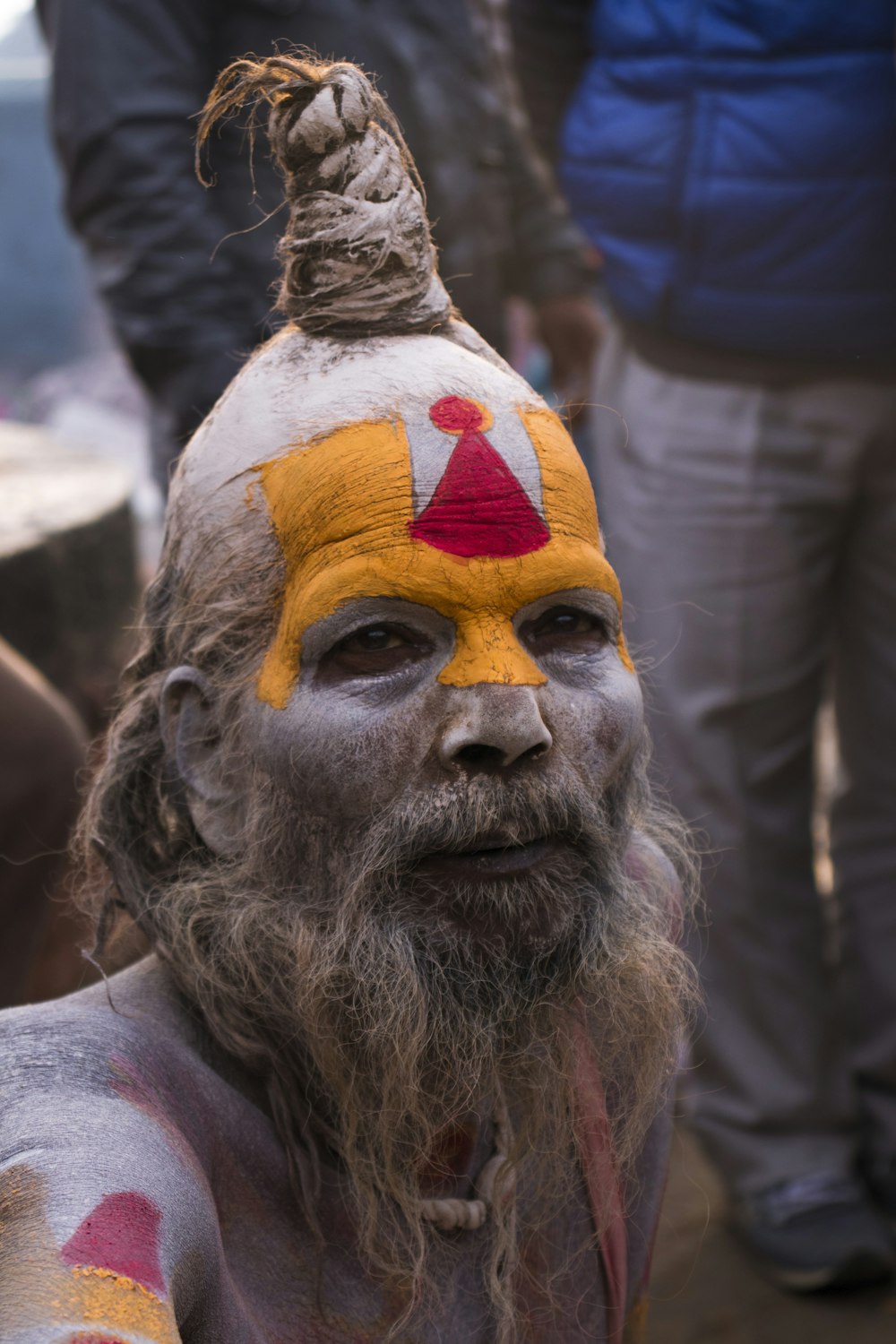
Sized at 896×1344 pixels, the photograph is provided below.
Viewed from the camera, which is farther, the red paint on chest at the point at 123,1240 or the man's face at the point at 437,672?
the man's face at the point at 437,672

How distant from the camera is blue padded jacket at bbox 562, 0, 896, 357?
108 inches

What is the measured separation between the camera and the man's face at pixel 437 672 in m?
1.54

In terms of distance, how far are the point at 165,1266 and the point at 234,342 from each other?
1.90 m

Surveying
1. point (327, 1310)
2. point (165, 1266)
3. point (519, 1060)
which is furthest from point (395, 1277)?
point (165, 1266)

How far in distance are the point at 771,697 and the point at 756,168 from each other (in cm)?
104

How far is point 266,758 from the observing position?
1.60m

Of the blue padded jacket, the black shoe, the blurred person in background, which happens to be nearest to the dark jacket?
the blue padded jacket

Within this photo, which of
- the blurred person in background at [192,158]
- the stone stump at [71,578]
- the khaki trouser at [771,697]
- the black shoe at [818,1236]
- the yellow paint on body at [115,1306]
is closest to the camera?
the yellow paint on body at [115,1306]

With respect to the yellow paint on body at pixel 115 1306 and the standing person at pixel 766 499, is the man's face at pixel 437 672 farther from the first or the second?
the standing person at pixel 766 499

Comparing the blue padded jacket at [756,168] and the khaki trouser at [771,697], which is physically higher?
the blue padded jacket at [756,168]

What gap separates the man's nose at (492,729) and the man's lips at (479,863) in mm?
86

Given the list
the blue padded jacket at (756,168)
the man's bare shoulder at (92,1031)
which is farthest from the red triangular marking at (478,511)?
the blue padded jacket at (756,168)

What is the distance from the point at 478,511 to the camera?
161 centimetres

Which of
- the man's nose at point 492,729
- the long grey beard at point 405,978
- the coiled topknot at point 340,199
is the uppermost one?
the coiled topknot at point 340,199
